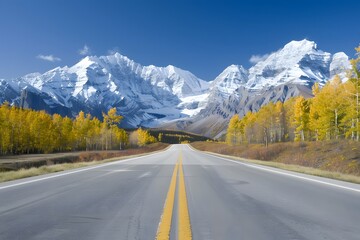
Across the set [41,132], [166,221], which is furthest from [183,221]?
[41,132]

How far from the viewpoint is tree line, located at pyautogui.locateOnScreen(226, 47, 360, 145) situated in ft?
121

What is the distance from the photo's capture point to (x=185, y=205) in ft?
21.3

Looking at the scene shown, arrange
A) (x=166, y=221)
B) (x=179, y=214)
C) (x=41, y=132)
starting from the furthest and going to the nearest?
1. (x=41, y=132)
2. (x=179, y=214)
3. (x=166, y=221)

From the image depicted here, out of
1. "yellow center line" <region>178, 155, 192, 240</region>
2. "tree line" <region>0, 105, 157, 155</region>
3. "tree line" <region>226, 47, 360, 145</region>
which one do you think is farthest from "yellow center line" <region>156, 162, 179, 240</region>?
"tree line" <region>0, 105, 157, 155</region>

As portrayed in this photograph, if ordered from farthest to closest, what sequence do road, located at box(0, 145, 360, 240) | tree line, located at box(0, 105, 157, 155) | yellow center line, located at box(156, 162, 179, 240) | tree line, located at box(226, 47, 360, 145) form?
1. tree line, located at box(0, 105, 157, 155)
2. tree line, located at box(226, 47, 360, 145)
3. road, located at box(0, 145, 360, 240)
4. yellow center line, located at box(156, 162, 179, 240)

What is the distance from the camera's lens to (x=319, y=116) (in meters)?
52.8

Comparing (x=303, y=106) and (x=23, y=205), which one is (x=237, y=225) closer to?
(x=23, y=205)

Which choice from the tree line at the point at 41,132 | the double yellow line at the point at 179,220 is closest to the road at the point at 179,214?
the double yellow line at the point at 179,220

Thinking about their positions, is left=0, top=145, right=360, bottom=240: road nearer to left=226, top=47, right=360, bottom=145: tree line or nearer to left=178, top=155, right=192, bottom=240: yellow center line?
left=178, top=155, right=192, bottom=240: yellow center line

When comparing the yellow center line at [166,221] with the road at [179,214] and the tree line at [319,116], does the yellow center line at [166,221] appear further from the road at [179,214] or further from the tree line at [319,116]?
the tree line at [319,116]

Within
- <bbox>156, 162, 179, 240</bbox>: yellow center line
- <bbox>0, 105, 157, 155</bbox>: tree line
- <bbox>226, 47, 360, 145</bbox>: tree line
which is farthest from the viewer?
<bbox>0, 105, 157, 155</bbox>: tree line

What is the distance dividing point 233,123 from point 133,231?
100182 millimetres

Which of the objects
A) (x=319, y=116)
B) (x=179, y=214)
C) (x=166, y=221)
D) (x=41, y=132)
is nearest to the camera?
(x=166, y=221)

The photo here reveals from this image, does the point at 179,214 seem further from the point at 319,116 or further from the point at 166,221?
the point at 319,116
